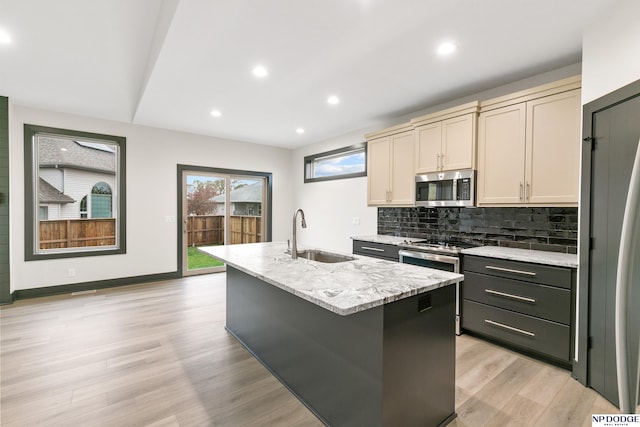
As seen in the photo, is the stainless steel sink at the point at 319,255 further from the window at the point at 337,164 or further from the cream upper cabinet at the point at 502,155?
the window at the point at 337,164

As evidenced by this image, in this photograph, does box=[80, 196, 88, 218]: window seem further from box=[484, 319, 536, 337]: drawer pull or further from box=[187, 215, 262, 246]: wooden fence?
box=[484, 319, 536, 337]: drawer pull

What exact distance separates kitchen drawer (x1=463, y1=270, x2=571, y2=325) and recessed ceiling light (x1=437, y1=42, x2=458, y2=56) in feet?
6.62

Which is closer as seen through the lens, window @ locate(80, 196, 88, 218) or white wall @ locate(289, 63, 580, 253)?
window @ locate(80, 196, 88, 218)

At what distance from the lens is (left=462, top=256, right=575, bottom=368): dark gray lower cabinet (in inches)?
90.5

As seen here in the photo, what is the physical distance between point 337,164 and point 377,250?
2190mm

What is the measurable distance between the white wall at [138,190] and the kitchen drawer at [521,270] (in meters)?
4.58

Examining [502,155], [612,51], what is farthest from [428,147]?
[612,51]

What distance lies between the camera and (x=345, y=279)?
1722 millimetres

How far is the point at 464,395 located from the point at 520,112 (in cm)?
247

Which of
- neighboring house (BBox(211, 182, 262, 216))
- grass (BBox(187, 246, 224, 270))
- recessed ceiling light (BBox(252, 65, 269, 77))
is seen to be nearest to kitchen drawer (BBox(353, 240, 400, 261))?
recessed ceiling light (BBox(252, 65, 269, 77))

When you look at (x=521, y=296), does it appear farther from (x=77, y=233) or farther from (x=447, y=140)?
(x=77, y=233)

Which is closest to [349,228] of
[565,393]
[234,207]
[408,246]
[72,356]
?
[408,246]

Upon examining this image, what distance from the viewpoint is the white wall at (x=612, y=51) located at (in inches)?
70.7

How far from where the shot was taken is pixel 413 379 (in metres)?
1.57
